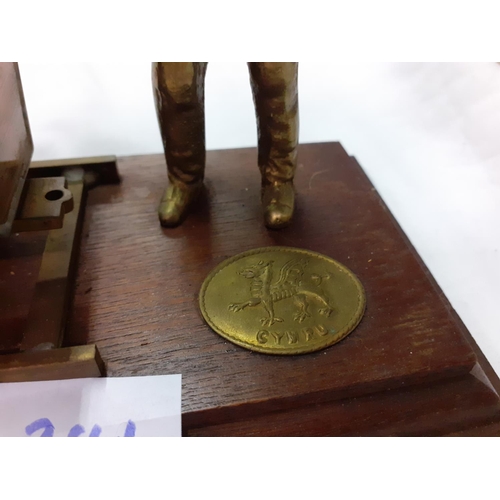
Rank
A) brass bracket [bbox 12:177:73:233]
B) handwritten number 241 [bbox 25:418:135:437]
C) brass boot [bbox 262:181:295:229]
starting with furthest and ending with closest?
1. brass boot [bbox 262:181:295:229]
2. brass bracket [bbox 12:177:73:233]
3. handwritten number 241 [bbox 25:418:135:437]

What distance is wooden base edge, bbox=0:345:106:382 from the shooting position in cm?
78

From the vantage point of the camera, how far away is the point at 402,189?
142cm

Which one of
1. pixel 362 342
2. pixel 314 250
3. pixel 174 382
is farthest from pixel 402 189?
pixel 174 382

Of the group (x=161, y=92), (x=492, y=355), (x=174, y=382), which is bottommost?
(x=492, y=355)

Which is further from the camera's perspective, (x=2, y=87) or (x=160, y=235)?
(x=160, y=235)

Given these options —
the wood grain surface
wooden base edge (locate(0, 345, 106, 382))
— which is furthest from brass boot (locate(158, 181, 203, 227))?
wooden base edge (locate(0, 345, 106, 382))

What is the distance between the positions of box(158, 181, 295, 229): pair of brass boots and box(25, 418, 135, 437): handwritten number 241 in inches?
18.1

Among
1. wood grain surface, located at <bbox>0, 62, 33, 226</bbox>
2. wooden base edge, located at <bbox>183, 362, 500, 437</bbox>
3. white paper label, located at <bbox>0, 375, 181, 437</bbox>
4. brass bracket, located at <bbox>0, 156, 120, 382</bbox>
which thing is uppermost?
wood grain surface, located at <bbox>0, 62, 33, 226</bbox>

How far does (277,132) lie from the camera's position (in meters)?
1.05

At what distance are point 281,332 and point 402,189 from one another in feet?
2.35

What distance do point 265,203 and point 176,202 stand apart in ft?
0.61

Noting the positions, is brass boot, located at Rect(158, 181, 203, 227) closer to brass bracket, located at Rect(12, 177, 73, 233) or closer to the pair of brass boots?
the pair of brass boots

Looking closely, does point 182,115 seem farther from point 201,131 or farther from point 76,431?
point 76,431

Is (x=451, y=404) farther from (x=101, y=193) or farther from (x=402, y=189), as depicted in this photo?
(x=101, y=193)
